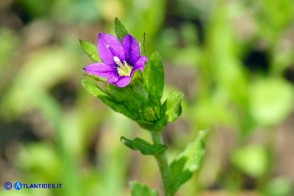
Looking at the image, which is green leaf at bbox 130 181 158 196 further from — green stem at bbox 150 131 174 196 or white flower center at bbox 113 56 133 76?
white flower center at bbox 113 56 133 76

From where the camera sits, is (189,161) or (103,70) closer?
(103,70)

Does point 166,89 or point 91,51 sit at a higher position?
point 166,89

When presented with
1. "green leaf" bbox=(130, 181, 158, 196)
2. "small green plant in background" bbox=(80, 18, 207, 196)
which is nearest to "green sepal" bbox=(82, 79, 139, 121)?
"small green plant in background" bbox=(80, 18, 207, 196)

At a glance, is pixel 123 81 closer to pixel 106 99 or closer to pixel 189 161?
pixel 106 99

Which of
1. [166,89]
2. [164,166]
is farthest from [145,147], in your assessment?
[166,89]

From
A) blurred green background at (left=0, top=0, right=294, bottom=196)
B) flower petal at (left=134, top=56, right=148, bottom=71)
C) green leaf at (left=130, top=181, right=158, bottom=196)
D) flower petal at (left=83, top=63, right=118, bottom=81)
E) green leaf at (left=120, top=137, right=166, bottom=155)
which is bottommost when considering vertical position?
green leaf at (left=130, top=181, right=158, bottom=196)

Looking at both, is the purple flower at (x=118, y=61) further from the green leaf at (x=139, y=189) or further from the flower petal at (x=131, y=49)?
the green leaf at (x=139, y=189)

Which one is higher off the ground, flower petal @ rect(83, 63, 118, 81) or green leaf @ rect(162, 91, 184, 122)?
flower petal @ rect(83, 63, 118, 81)
